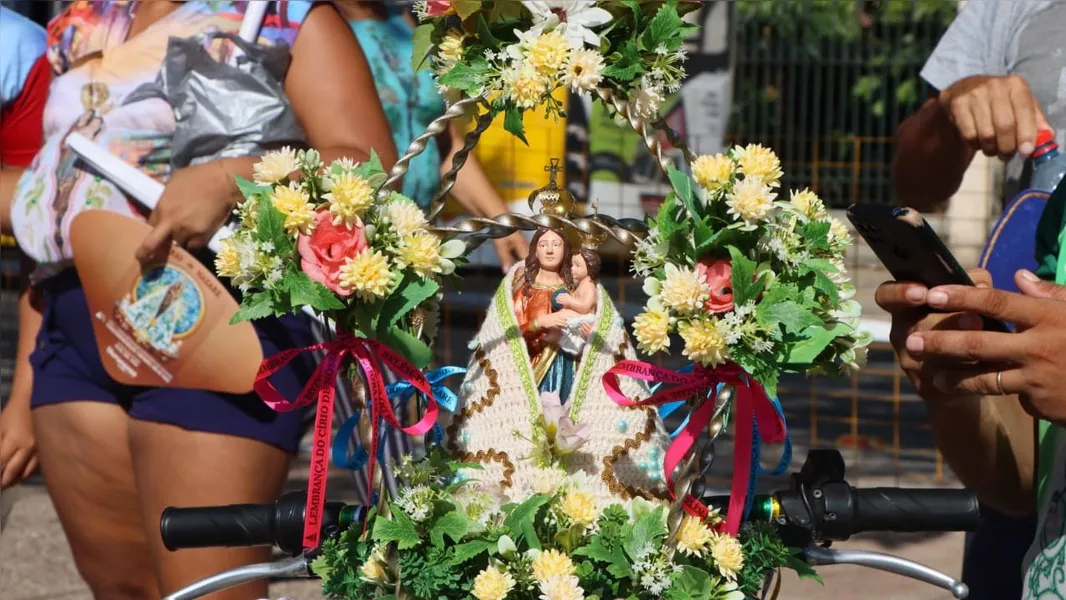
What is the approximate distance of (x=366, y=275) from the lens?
1.74 meters

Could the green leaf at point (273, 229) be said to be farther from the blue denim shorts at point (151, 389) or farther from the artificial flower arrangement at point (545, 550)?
the blue denim shorts at point (151, 389)

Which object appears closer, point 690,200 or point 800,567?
point 690,200

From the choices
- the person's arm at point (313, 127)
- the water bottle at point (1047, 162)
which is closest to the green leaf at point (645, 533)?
the water bottle at point (1047, 162)

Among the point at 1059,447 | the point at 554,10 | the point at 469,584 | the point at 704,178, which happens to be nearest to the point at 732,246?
the point at 704,178

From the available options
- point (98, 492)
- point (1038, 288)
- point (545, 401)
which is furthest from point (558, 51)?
point (98, 492)

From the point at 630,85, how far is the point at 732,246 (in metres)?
0.31

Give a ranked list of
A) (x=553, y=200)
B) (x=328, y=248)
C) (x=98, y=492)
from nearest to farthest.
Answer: (x=328, y=248) < (x=553, y=200) < (x=98, y=492)

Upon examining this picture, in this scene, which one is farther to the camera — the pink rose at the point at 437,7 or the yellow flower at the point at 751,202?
the pink rose at the point at 437,7

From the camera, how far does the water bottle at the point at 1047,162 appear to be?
2566 mm

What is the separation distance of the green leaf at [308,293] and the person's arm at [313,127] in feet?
3.66

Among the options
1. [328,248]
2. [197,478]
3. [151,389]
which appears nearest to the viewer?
[328,248]

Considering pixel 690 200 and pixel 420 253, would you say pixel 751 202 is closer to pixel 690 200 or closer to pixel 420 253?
pixel 690 200

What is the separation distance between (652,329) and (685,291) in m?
0.07

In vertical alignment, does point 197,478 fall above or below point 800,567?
below
